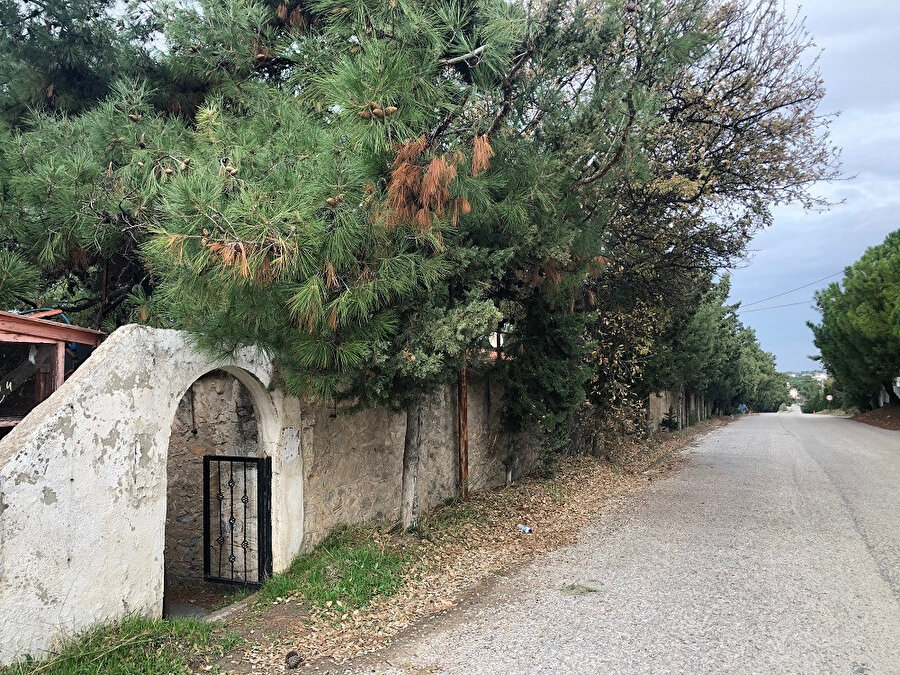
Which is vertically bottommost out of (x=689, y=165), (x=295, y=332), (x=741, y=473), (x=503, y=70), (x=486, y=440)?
(x=741, y=473)

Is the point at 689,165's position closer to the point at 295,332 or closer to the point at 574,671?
the point at 295,332

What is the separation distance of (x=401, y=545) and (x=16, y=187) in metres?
5.13

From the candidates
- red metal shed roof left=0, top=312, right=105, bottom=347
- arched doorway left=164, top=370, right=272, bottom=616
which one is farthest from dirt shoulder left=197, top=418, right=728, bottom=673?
red metal shed roof left=0, top=312, right=105, bottom=347

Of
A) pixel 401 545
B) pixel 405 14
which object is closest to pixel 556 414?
pixel 401 545

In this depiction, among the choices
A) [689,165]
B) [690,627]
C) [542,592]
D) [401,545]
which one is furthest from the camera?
[689,165]

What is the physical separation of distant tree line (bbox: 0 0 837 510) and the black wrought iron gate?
4.12ft

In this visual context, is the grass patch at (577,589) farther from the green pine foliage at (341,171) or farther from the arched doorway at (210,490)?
the arched doorway at (210,490)

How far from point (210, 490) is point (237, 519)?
497 mm

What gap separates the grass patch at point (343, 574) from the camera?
511 cm

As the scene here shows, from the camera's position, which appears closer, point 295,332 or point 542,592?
point 295,332

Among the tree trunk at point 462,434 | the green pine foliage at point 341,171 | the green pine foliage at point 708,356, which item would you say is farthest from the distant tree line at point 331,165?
the green pine foliage at point 708,356

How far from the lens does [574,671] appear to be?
395 centimetres

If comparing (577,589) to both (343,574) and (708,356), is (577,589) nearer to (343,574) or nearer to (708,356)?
(343,574)

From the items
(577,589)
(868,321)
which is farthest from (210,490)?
(868,321)
